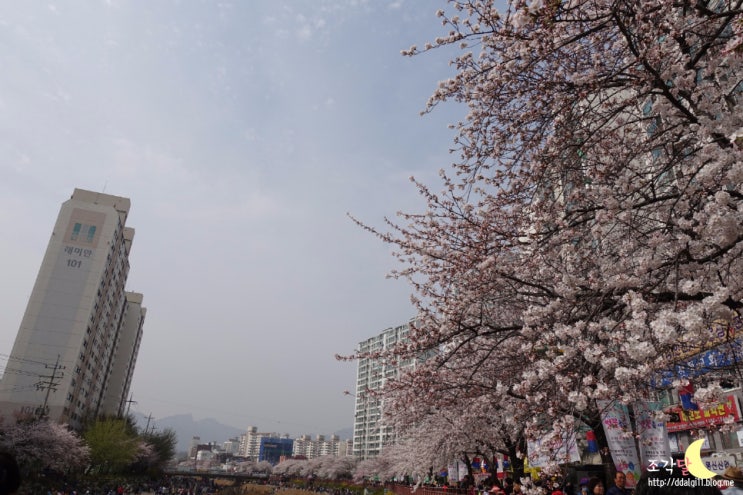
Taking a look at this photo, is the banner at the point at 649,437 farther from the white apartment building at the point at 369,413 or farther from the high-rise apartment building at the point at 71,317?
the white apartment building at the point at 369,413

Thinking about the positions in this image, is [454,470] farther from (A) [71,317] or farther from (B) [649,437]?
(A) [71,317]

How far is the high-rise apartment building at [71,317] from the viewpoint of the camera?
51.8 m

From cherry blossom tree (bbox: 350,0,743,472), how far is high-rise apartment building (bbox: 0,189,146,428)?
178 feet

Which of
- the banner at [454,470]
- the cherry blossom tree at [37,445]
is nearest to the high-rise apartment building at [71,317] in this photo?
the cherry blossom tree at [37,445]

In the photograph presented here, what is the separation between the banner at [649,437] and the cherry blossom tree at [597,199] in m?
1.44

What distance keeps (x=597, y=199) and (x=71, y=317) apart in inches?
2529

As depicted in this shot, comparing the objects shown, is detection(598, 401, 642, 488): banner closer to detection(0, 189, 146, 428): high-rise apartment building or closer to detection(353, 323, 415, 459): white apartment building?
detection(0, 189, 146, 428): high-rise apartment building

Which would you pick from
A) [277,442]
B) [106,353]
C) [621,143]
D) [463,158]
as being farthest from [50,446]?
[277,442]

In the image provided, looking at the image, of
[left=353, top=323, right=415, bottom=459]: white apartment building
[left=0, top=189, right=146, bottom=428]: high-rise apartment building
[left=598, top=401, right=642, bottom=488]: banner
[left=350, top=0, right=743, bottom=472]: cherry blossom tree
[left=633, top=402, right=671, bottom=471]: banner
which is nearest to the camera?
[left=350, top=0, right=743, bottom=472]: cherry blossom tree

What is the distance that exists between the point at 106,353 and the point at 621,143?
8244 centimetres

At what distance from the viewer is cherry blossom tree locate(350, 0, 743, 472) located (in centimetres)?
447

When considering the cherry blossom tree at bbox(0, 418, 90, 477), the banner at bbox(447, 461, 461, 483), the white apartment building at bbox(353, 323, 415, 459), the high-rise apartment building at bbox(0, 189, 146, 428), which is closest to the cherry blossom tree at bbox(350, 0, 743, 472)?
the banner at bbox(447, 461, 461, 483)

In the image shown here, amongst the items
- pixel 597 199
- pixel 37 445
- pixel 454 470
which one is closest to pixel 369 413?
pixel 37 445

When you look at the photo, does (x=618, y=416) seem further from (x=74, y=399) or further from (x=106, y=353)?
(x=106, y=353)
